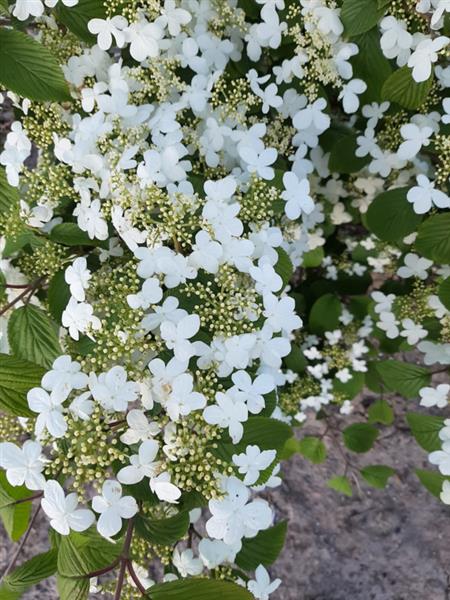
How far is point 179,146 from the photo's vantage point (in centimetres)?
81

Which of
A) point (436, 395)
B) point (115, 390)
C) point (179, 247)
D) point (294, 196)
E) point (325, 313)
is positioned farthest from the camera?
point (325, 313)

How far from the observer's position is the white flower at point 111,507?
639mm

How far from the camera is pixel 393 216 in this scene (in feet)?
3.34

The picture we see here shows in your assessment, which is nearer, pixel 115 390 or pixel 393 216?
pixel 115 390

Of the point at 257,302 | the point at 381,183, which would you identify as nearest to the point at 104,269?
the point at 257,302

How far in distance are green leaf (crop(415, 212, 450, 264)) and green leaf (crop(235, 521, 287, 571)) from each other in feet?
1.59

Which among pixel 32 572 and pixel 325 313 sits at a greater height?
A: pixel 325 313

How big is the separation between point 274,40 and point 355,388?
838 millimetres

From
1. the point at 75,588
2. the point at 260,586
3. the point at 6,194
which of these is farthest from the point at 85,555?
the point at 6,194

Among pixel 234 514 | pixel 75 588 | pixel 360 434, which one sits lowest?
pixel 360 434

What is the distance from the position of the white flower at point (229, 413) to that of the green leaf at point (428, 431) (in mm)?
508

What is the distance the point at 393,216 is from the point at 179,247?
0.43 meters

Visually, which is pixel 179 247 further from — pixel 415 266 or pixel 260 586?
pixel 415 266

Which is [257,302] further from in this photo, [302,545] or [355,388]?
[302,545]
